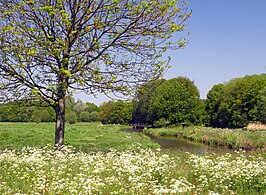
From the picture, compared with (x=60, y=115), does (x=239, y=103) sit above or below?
above

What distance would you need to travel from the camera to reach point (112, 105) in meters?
88.3

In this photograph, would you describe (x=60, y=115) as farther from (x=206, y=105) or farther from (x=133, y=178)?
(x=206, y=105)

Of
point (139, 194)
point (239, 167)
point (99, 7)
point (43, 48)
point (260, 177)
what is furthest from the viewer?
point (99, 7)

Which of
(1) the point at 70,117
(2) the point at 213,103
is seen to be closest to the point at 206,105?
(2) the point at 213,103

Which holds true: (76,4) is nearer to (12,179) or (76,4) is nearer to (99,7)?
(99,7)

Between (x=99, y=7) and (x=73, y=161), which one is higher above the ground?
(x=99, y=7)

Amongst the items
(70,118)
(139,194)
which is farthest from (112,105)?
(139,194)

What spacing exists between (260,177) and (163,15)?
21.5ft

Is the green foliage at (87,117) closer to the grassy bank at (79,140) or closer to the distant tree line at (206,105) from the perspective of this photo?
the distant tree line at (206,105)

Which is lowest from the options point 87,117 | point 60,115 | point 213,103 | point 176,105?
point 60,115

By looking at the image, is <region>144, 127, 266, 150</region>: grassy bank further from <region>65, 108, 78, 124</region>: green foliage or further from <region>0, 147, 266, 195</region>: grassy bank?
<region>65, 108, 78, 124</region>: green foliage

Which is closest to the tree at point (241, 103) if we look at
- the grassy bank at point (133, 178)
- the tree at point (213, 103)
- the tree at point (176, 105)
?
the tree at point (213, 103)

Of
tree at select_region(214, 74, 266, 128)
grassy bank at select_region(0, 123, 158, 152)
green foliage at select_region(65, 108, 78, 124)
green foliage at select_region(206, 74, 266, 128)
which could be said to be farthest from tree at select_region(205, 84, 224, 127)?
green foliage at select_region(65, 108, 78, 124)

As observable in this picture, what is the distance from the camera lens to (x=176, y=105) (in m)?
57.3
